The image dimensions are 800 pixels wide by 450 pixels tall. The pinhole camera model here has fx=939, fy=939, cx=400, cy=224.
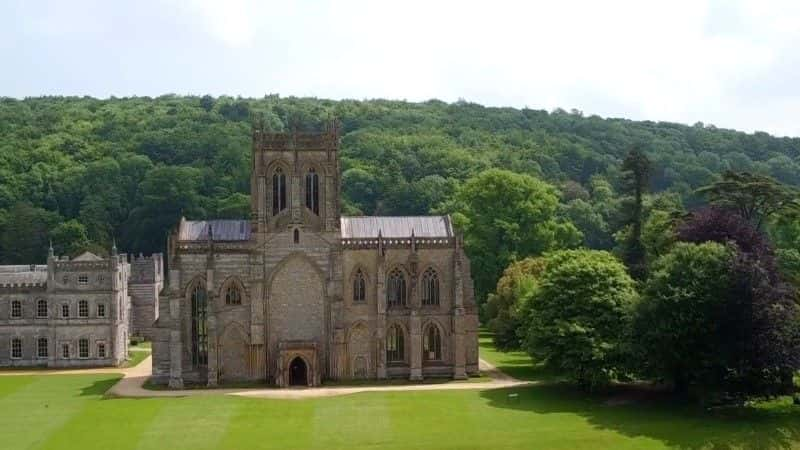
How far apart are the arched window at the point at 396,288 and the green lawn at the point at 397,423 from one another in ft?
28.1

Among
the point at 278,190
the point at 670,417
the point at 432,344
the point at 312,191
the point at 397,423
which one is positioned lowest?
the point at 670,417

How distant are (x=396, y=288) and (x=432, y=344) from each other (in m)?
4.50

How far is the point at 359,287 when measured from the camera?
62469 millimetres

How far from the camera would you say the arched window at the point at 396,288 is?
206 ft

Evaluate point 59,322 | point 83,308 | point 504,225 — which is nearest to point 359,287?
point 83,308

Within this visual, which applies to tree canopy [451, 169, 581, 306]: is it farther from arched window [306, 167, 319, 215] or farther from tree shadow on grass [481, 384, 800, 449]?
tree shadow on grass [481, 384, 800, 449]

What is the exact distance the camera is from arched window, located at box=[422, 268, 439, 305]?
207ft

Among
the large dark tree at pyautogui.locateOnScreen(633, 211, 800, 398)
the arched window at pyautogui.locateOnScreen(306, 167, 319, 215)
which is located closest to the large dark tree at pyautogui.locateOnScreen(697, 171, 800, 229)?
the large dark tree at pyautogui.locateOnScreen(633, 211, 800, 398)

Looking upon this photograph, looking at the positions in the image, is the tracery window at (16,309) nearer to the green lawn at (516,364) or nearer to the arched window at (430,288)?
the arched window at (430,288)

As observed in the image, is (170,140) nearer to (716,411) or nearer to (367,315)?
(367,315)

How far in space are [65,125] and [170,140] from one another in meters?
17.7

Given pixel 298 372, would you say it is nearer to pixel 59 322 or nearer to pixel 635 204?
pixel 59 322

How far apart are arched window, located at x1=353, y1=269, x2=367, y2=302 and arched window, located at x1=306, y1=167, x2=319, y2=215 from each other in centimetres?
501

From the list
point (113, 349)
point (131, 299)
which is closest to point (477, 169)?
point (131, 299)
